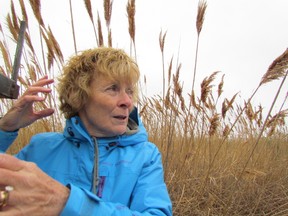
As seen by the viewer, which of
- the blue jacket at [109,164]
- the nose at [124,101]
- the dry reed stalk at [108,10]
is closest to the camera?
the blue jacket at [109,164]

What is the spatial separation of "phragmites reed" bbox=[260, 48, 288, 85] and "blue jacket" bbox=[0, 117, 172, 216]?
4.35 ft

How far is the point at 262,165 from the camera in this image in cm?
412

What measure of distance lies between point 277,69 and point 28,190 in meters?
2.21

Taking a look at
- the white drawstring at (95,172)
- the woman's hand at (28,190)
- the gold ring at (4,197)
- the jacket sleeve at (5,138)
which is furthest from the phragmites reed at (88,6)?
the gold ring at (4,197)

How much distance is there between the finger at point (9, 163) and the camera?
777mm

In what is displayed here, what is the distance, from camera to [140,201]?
1328 millimetres

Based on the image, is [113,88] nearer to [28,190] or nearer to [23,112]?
[23,112]

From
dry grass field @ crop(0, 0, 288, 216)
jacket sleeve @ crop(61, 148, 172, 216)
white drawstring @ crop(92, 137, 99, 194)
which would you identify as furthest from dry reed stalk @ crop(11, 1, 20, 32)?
jacket sleeve @ crop(61, 148, 172, 216)

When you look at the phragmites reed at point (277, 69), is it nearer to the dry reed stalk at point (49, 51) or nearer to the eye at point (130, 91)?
the eye at point (130, 91)

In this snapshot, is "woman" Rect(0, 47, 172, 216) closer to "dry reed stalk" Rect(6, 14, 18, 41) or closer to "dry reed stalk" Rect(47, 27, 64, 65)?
"dry reed stalk" Rect(47, 27, 64, 65)

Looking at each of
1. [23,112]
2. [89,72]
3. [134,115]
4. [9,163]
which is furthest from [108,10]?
[9,163]

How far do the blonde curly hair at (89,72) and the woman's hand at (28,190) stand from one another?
3.00ft

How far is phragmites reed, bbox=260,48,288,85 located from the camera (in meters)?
2.45

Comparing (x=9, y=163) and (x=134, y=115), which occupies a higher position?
(x=9, y=163)
